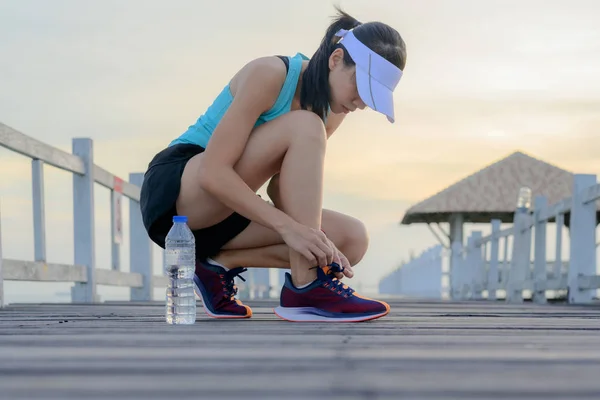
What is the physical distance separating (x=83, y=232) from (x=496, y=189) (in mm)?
22885

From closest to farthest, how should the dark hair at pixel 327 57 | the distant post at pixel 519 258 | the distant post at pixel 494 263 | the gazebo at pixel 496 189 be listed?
the dark hair at pixel 327 57 < the distant post at pixel 519 258 < the distant post at pixel 494 263 < the gazebo at pixel 496 189

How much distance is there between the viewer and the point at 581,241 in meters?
7.99

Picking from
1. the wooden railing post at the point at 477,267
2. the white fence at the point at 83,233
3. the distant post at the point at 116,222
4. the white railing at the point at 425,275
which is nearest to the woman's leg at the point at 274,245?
the white fence at the point at 83,233

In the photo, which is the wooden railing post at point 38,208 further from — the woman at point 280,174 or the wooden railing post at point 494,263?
the wooden railing post at point 494,263

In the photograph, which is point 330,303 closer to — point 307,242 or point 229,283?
point 307,242

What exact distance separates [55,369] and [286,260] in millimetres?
1756

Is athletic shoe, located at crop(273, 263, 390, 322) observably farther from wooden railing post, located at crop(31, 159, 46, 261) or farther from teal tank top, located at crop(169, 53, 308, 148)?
wooden railing post, located at crop(31, 159, 46, 261)

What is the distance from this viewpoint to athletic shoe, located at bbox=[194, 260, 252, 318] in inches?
121

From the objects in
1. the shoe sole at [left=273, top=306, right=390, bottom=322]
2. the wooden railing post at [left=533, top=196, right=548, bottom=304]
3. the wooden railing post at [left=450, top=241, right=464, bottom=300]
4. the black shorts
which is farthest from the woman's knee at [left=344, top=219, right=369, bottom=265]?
the wooden railing post at [left=450, top=241, right=464, bottom=300]

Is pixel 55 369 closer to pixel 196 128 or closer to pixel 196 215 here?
pixel 196 215

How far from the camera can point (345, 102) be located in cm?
304

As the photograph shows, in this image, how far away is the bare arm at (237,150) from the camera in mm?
2826

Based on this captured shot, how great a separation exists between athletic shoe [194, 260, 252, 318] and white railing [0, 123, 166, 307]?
2.14 metres

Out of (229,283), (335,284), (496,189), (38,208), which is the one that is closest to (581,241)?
(38,208)
